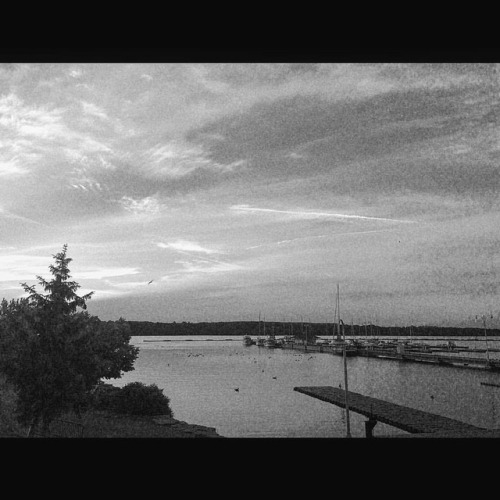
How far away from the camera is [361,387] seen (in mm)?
57906

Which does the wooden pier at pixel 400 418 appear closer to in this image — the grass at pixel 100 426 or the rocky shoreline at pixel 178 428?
the rocky shoreline at pixel 178 428

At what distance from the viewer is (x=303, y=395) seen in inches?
1966

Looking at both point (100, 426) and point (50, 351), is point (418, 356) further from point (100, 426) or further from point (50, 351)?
point (50, 351)

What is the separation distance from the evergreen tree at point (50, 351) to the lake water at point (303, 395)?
1693 cm

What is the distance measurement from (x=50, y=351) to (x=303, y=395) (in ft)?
125

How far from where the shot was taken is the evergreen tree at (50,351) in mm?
14812

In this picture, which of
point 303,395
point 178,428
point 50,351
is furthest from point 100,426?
point 303,395

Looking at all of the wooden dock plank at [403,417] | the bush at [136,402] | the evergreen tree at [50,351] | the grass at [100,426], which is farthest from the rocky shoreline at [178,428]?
the wooden dock plank at [403,417]

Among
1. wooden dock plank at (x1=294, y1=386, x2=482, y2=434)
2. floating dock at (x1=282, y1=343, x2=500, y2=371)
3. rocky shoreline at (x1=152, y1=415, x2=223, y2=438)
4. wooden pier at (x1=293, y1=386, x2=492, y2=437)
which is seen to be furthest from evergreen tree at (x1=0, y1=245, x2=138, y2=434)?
floating dock at (x1=282, y1=343, x2=500, y2=371)

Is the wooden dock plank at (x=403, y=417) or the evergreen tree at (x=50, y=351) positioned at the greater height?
the evergreen tree at (x=50, y=351)
